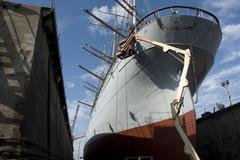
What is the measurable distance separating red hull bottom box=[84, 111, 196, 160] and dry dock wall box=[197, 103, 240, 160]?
3533 millimetres

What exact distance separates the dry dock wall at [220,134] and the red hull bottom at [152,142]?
353 cm

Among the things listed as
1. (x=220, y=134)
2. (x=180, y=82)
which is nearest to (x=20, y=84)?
(x=180, y=82)

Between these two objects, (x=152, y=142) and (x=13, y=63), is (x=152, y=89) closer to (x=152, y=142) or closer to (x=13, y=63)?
(x=152, y=142)

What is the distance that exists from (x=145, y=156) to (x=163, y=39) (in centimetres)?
606

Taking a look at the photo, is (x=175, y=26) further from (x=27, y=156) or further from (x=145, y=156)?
(x=27, y=156)

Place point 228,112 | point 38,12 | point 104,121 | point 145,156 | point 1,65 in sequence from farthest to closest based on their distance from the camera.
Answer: point 104,121, point 228,112, point 145,156, point 38,12, point 1,65

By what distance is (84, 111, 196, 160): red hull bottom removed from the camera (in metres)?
14.2

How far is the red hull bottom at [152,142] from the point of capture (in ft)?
46.6

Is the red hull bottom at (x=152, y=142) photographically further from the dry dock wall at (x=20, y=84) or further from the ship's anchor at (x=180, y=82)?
the dry dock wall at (x=20, y=84)

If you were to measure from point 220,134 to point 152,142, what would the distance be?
5.35m

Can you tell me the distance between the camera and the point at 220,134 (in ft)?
59.2

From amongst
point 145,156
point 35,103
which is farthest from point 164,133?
point 35,103

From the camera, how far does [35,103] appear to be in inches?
269

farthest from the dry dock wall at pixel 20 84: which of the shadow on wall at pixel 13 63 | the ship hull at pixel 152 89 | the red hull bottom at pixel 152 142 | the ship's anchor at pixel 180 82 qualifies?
the ship hull at pixel 152 89
